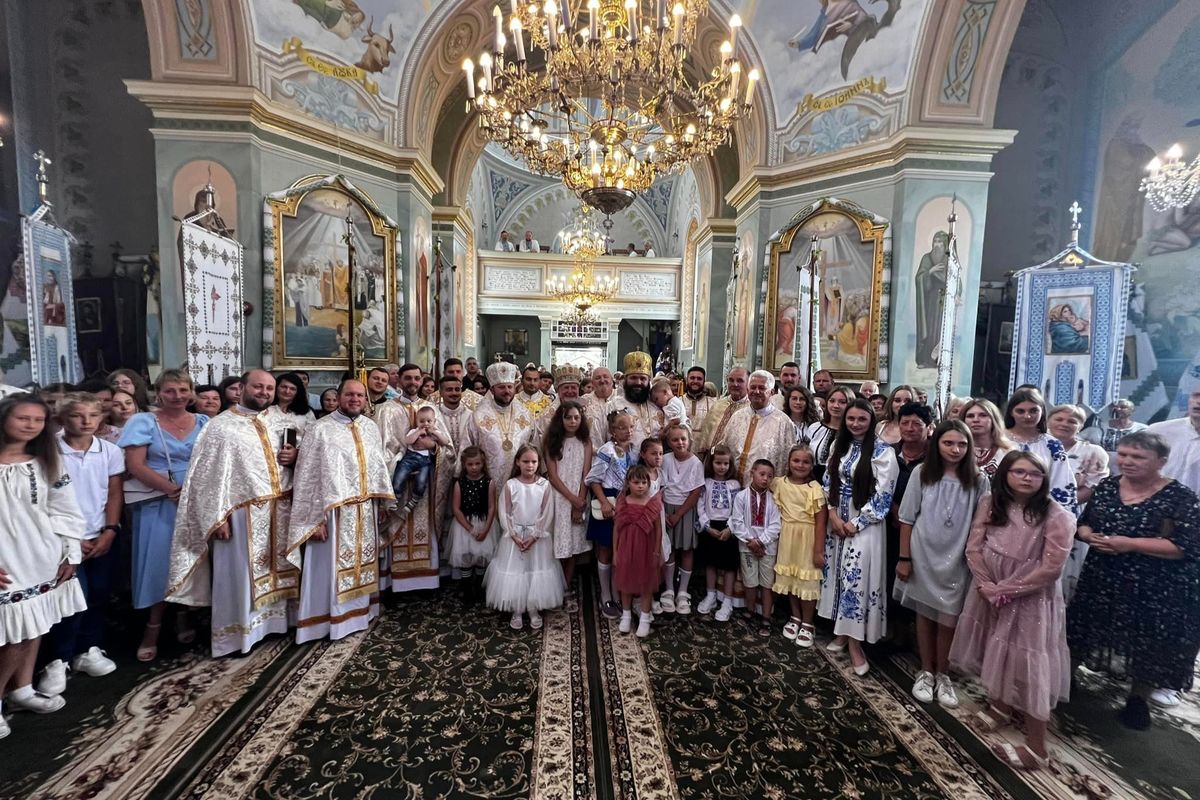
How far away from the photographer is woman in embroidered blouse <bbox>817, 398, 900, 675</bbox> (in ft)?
11.4

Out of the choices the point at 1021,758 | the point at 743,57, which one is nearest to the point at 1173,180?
the point at 743,57

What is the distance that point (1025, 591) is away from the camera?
8.77 ft

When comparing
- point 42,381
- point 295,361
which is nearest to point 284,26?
point 295,361

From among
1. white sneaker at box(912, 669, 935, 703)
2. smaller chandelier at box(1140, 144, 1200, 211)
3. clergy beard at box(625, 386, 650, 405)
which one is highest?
smaller chandelier at box(1140, 144, 1200, 211)

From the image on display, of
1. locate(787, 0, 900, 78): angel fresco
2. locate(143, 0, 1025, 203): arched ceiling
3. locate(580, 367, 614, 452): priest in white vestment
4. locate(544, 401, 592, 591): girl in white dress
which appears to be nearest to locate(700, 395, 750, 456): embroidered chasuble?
locate(580, 367, 614, 452): priest in white vestment

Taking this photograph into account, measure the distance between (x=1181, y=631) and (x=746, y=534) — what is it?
259 cm

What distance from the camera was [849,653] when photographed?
377 cm

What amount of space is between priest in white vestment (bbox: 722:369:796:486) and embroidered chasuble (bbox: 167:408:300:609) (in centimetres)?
385

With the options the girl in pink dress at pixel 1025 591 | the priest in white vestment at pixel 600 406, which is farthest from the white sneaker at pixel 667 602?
the girl in pink dress at pixel 1025 591

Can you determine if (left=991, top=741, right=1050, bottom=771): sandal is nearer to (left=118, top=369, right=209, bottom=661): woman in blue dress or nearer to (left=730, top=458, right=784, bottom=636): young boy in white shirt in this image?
(left=730, top=458, right=784, bottom=636): young boy in white shirt

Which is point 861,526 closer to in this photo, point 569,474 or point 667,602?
point 667,602

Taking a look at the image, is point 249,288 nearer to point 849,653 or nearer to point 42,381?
point 42,381

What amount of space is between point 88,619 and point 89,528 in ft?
2.23

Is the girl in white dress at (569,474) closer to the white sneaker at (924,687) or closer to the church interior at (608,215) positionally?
the church interior at (608,215)
